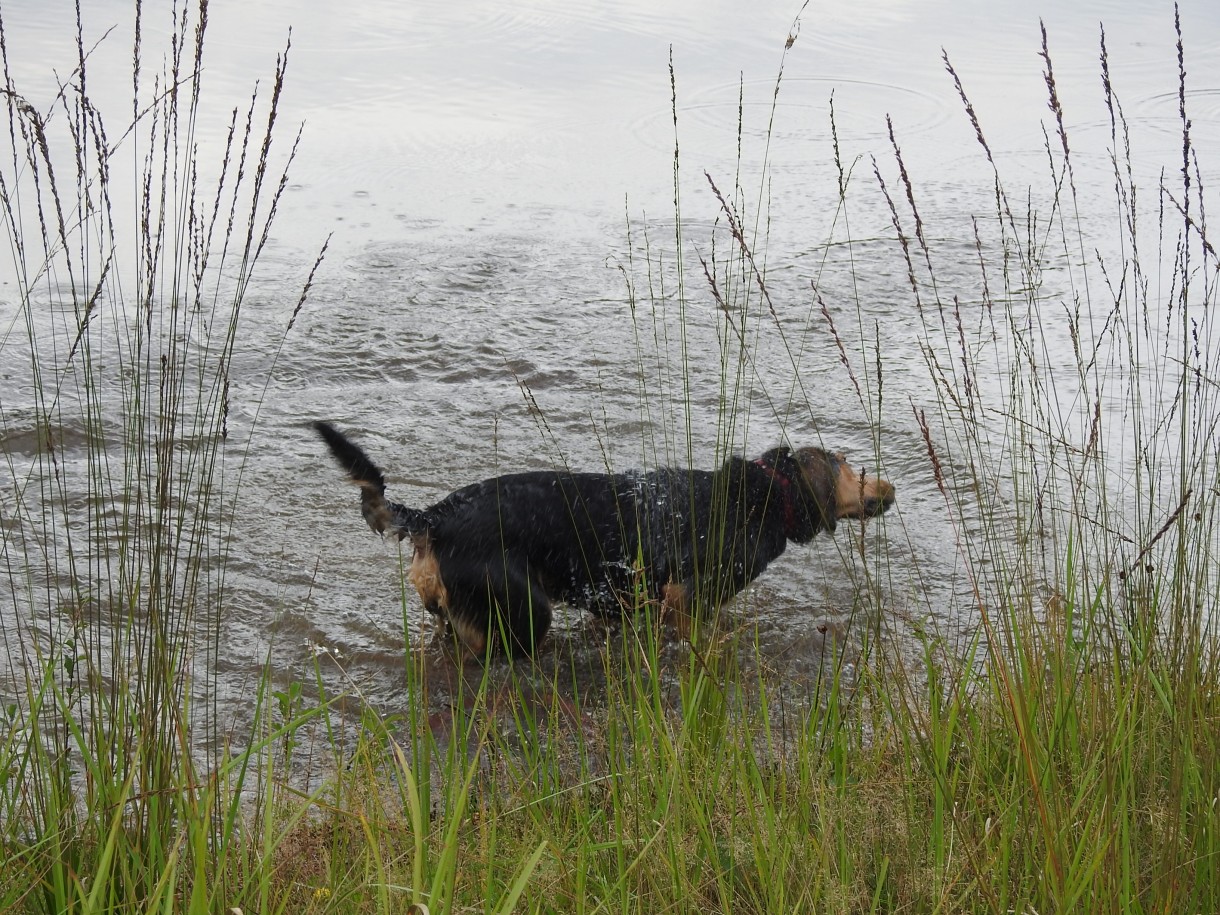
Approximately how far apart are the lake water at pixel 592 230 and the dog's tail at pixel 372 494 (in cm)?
23

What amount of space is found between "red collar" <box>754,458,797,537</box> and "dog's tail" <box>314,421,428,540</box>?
1148 millimetres

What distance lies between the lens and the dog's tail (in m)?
3.58

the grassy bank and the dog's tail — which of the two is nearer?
the grassy bank

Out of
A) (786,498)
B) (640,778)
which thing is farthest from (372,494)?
(640,778)

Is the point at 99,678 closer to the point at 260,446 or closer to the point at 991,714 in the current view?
the point at 991,714

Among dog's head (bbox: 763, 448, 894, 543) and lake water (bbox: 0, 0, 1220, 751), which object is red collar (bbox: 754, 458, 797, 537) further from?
lake water (bbox: 0, 0, 1220, 751)

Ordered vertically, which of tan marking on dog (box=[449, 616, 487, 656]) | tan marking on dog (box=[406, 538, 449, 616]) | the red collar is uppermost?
the red collar

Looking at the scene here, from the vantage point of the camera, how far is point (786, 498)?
4.20 meters

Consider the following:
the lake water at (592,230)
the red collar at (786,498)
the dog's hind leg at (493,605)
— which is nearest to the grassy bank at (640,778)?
the lake water at (592,230)

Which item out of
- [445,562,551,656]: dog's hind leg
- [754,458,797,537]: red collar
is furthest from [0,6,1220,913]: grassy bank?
[754,458,797,537]: red collar

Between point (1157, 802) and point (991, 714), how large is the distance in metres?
0.53

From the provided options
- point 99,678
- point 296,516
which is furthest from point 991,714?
point 296,516

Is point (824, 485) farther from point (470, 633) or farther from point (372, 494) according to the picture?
point (372, 494)

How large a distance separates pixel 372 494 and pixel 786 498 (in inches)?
53.9
